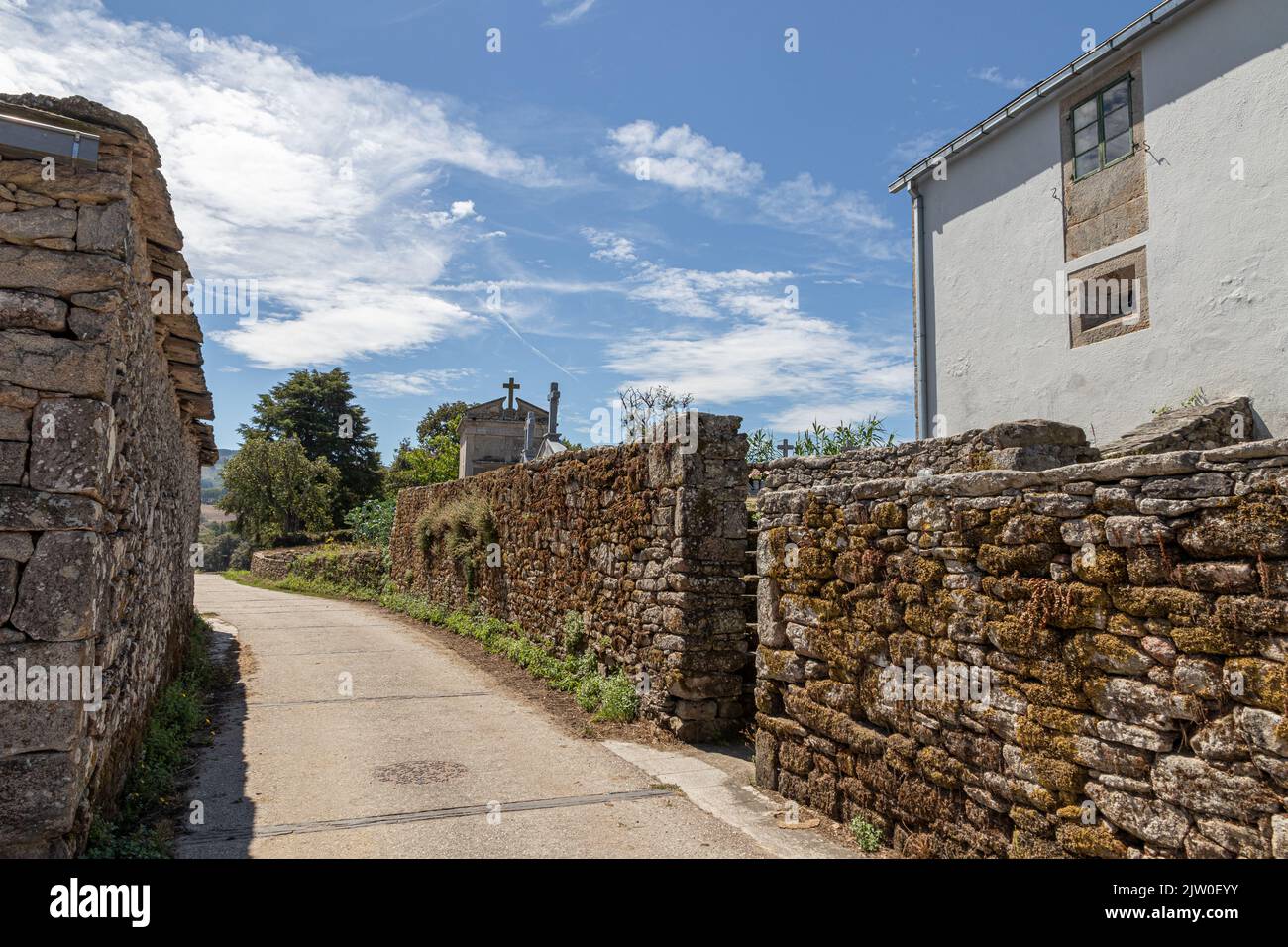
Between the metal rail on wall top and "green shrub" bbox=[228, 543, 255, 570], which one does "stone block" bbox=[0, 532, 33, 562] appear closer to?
the metal rail on wall top

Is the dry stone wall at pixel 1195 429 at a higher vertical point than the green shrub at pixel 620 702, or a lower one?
higher

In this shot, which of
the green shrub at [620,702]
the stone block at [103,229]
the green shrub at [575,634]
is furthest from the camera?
the green shrub at [575,634]

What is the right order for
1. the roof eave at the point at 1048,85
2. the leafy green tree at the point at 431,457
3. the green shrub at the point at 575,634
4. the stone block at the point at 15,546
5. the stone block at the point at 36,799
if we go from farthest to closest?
the leafy green tree at the point at 431,457
the roof eave at the point at 1048,85
the green shrub at the point at 575,634
the stone block at the point at 15,546
the stone block at the point at 36,799

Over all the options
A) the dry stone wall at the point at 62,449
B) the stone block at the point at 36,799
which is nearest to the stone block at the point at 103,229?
the dry stone wall at the point at 62,449

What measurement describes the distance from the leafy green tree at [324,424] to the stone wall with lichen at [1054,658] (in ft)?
130

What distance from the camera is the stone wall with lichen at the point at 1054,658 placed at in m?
2.87

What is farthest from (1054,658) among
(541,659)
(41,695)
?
(541,659)

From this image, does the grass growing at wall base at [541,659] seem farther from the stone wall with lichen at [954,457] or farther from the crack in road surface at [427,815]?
the stone wall with lichen at [954,457]

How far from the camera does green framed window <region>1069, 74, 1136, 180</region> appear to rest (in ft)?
36.3

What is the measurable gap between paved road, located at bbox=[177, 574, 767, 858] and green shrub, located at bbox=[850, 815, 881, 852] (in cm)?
56

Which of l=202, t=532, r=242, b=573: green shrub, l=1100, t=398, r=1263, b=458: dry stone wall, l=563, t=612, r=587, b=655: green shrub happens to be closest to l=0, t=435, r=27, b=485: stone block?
l=563, t=612, r=587, b=655: green shrub

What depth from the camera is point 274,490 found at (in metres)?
34.8

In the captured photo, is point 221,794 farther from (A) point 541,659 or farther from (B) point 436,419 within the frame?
(B) point 436,419

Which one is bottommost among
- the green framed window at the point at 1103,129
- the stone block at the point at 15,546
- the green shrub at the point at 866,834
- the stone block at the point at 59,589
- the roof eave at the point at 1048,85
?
the green shrub at the point at 866,834
